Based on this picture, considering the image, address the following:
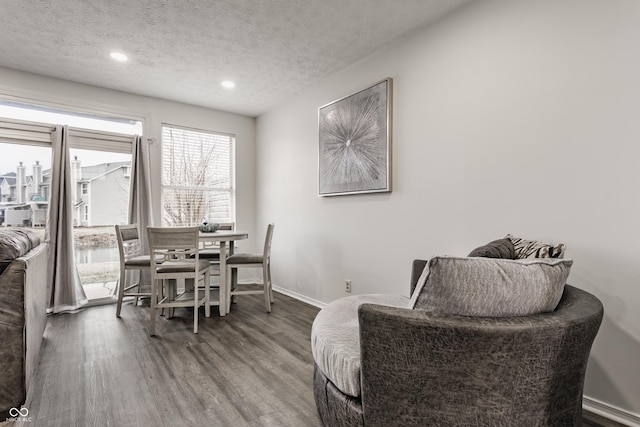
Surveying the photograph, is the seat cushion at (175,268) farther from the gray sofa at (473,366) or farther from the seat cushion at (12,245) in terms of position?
the gray sofa at (473,366)

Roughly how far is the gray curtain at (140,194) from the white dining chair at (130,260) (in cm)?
10

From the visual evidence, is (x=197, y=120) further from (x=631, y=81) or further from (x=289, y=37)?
(x=631, y=81)

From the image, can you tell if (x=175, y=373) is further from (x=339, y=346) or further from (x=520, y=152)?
(x=520, y=152)

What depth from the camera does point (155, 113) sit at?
4242 millimetres

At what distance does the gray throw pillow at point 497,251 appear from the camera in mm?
1632

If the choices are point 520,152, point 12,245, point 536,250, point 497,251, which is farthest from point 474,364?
point 12,245

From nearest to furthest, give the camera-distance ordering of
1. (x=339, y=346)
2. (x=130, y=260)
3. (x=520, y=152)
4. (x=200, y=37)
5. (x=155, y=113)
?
(x=339, y=346) < (x=520, y=152) < (x=200, y=37) < (x=130, y=260) < (x=155, y=113)

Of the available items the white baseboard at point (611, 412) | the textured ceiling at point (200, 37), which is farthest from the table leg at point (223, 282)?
the white baseboard at point (611, 412)

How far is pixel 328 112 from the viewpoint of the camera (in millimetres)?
3562

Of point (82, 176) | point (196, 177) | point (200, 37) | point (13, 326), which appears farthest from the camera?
point (196, 177)

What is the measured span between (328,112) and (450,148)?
155 centimetres

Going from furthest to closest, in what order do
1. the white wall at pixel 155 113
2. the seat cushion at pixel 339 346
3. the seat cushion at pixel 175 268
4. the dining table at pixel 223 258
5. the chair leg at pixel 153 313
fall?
the white wall at pixel 155 113, the dining table at pixel 223 258, the seat cushion at pixel 175 268, the chair leg at pixel 153 313, the seat cushion at pixel 339 346

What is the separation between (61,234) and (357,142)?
3363mm

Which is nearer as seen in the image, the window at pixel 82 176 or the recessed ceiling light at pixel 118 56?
the recessed ceiling light at pixel 118 56
